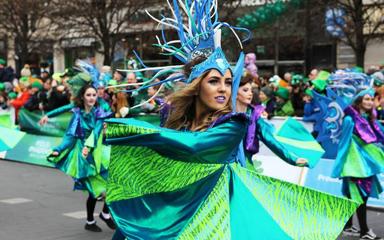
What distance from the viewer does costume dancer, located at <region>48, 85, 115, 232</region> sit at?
285 inches

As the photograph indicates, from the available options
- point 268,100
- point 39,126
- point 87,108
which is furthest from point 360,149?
point 39,126

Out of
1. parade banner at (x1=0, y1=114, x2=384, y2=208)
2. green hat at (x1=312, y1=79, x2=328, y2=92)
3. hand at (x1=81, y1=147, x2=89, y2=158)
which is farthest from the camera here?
green hat at (x1=312, y1=79, x2=328, y2=92)

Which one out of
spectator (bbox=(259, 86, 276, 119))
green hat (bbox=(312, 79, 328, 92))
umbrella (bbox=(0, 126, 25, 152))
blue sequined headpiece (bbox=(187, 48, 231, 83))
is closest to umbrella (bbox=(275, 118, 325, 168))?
blue sequined headpiece (bbox=(187, 48, 231, 83))

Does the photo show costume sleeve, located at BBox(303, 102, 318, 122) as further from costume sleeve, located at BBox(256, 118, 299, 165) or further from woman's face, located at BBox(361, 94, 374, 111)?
costume sleeve, located at BBox(256, 118, 299, 165)

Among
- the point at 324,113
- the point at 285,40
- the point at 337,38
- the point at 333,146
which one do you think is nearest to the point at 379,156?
the point at 324,113

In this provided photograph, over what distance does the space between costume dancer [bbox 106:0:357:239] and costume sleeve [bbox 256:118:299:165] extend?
1.86 m

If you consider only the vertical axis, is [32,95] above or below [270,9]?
below

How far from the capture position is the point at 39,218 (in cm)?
774

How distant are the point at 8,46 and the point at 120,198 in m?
26.6

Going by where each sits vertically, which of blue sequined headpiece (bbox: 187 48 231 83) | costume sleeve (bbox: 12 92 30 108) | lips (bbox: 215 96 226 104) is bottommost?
costume sleeve (bbox: 12 92 30 108)

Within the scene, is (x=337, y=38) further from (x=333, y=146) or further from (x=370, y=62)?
(x=333, y=146)

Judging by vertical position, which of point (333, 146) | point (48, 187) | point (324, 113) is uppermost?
point (324, 113)

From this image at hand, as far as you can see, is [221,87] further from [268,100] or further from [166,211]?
[268,100]

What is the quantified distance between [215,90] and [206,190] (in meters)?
0.62
